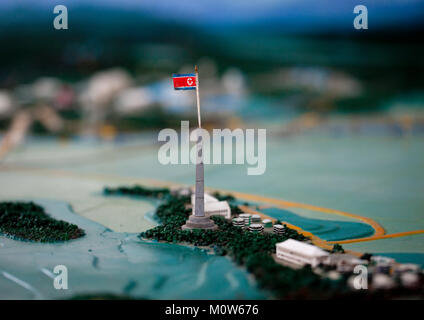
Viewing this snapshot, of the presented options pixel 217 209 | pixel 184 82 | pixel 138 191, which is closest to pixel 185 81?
pixel 184 82

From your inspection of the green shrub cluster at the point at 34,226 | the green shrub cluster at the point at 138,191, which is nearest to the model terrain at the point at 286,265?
the green shrub cluster at the point at 34,226

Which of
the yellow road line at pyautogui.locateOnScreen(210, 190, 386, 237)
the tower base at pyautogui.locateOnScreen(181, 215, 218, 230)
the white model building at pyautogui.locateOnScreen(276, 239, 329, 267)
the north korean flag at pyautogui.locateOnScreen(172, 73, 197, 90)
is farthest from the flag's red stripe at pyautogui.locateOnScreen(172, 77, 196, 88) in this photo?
the yellow road line at pyautogui.locateOnScreen(210, 190, 386, 237)

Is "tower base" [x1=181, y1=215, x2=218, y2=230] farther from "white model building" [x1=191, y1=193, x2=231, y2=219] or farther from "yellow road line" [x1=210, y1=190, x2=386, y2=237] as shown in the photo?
"yellow road line" [x1=210, y1=190, x2=386, y2=237]

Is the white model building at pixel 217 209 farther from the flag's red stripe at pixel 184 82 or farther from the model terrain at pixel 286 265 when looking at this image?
the flag's red stripe at pixel 184 82

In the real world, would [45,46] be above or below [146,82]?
above

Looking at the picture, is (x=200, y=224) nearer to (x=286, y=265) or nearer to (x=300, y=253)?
(x=286, y=265)

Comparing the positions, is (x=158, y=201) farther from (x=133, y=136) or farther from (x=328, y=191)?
(x=133, y=136)
